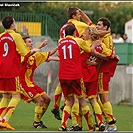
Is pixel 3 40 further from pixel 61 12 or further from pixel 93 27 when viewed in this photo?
pixel 61 12

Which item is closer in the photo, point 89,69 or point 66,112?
point 66,112

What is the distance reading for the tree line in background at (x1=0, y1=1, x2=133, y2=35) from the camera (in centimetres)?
3422

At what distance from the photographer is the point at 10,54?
498 inches

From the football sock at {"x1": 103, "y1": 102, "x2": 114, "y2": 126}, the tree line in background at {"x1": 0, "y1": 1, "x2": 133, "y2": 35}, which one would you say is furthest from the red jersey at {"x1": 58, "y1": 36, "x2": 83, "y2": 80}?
the tree line in background at {"x1": 0, "y1": 1, "x2": 133, "y2": 35}

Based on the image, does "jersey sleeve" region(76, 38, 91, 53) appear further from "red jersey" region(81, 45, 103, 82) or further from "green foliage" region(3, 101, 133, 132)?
"green foliage" region(3, 101, 133, 132)

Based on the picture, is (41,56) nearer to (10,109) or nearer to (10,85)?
(10,85)

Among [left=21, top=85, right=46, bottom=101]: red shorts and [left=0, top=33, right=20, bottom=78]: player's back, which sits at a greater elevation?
[left=0, top=33, right=20, bottom=78]: player's back

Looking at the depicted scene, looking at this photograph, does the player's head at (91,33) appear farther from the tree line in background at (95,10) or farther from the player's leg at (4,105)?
the tree line in background at (95,10)

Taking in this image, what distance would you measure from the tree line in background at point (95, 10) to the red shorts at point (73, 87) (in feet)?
68.8

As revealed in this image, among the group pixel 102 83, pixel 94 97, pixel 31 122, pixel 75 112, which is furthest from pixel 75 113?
pixel 31 122

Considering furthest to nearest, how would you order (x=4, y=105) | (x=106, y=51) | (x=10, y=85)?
(x=4, y=105)
(x=106, y=51)
(x=10, y=85)

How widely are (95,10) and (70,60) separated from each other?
3150cm

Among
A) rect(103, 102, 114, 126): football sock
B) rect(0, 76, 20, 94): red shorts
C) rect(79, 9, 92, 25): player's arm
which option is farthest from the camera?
rect(79, 9, 92, 25): player's arm

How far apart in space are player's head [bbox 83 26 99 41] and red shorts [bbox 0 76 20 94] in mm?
1609
